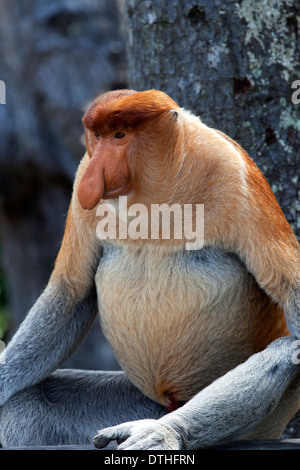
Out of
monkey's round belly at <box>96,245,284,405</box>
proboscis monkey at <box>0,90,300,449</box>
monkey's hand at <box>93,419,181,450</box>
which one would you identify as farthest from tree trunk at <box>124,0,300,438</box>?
monkey's hand at <box>93,419,181,450</box>

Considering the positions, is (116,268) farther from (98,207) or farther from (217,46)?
(217,46)

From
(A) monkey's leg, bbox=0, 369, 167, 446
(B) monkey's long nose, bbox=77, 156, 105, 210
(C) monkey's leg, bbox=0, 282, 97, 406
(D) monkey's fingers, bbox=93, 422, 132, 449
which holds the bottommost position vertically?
(A) monkey's leg, bbox=0, 369, 167, 446

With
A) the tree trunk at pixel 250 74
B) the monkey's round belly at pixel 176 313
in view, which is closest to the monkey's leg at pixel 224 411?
the monkey's round belly at pixel 176 313

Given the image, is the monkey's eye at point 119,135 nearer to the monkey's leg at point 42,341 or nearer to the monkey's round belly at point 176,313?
the monkey's round belly at point 176,313

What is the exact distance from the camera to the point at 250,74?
2945 mm

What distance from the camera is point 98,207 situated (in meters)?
2.36

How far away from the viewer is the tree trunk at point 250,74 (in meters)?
2.93

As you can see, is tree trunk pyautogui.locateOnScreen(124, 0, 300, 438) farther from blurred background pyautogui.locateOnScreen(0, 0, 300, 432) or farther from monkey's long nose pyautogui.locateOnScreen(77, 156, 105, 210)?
monkey's long nose pyautogui.locateOnScreen(77, 156, 105, 210)

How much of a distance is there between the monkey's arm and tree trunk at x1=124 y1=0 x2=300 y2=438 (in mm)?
898

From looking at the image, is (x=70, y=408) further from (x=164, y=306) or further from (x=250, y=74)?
(x=250, y=74)

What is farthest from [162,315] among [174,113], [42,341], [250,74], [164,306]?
[250,74]

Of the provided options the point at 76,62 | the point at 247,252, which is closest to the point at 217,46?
the point at 247,252

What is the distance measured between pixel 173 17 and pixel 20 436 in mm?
1847

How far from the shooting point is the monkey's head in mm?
2031
